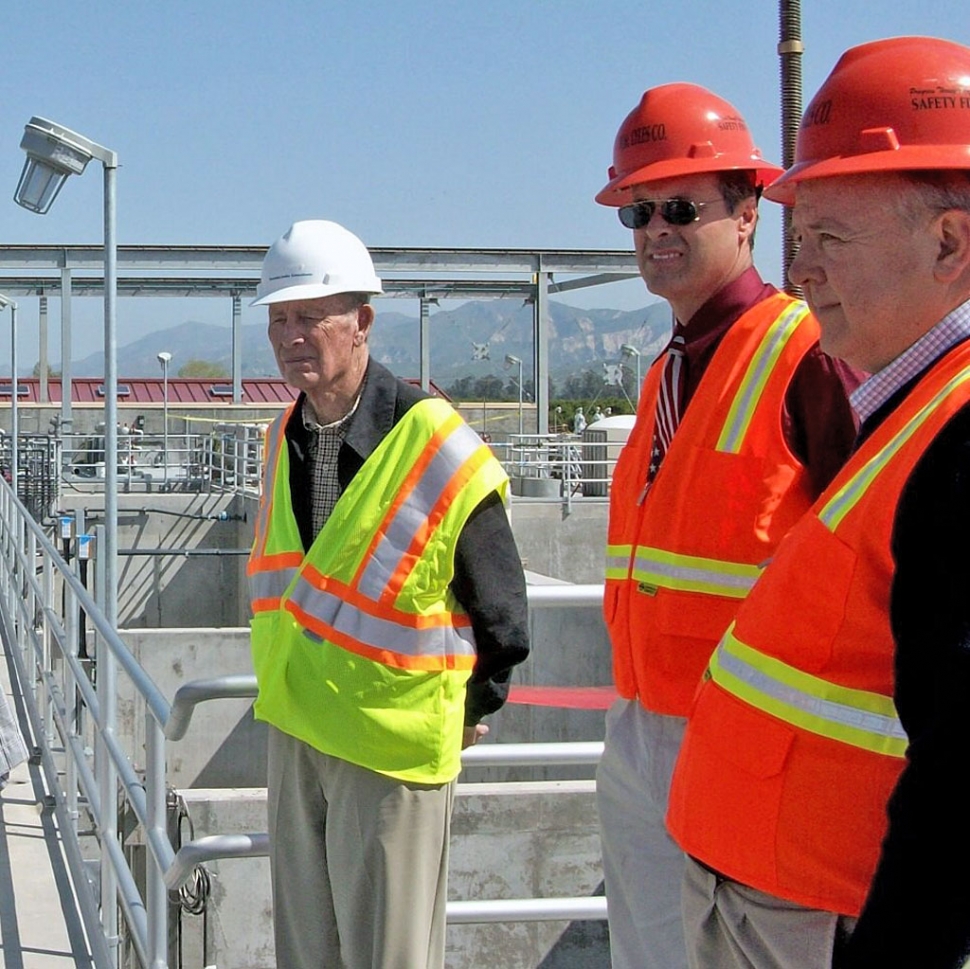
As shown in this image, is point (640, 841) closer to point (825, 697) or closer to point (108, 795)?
point (825, 697)

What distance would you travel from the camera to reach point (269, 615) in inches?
126

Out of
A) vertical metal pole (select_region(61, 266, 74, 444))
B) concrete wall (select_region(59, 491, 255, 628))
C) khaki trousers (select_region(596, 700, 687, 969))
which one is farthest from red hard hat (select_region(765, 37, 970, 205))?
vertical metal pole (select_region(61, 266, 74, 444))

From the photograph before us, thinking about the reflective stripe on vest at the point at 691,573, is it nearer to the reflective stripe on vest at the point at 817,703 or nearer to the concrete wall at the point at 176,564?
the reflective stripe on vest at the point at 817,703

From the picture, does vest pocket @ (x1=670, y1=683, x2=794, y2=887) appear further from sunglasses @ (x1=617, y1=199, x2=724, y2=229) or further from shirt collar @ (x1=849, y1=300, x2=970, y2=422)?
sunglasses @ (x1=617, y1=199, x2=724, y2=229)

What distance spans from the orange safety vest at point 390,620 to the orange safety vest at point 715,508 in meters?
0.51

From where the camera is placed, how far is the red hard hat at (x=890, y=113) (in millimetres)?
1658

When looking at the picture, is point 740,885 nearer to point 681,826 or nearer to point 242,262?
point 681,826

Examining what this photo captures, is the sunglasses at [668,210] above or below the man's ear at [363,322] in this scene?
above

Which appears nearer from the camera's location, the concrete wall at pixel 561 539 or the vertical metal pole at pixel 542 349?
the concrete wall at pixel 561 539

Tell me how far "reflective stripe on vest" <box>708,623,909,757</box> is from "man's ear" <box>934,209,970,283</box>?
51cm

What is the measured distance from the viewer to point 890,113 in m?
1.72

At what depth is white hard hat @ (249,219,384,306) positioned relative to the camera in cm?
326

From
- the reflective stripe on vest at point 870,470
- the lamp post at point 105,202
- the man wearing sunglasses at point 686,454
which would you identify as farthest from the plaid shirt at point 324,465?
the lamp post at point 105,202

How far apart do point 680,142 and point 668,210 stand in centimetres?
16
